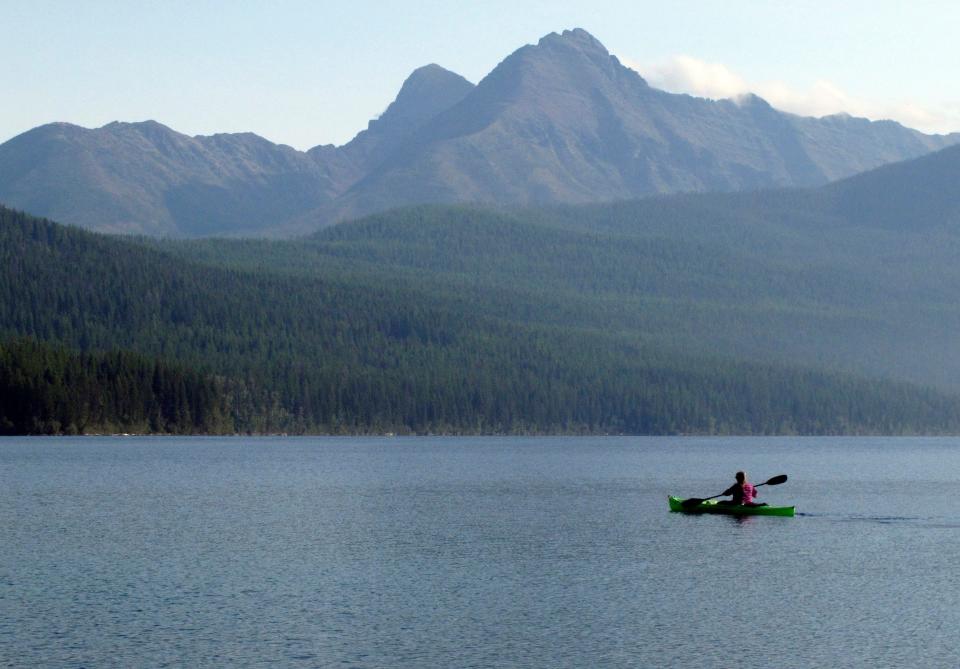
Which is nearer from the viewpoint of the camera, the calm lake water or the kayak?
the calm lake water

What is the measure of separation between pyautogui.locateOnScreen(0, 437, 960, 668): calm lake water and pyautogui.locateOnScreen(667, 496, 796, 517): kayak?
69cm

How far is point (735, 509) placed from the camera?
350 feet

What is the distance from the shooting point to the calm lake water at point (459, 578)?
57.7m

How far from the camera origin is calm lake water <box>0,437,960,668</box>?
57719mm

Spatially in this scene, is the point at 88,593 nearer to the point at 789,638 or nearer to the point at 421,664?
the point at 421,664

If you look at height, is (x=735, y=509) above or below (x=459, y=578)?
above

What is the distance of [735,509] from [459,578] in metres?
36.6

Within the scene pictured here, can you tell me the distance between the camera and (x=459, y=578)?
74.6 metres

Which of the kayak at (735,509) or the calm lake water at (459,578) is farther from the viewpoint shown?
the kayak at (735,509)

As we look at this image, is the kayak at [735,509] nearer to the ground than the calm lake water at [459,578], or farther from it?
farther from it

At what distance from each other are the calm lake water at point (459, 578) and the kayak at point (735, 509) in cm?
69

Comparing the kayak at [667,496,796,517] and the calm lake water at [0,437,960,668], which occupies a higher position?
the kayak at [667,496,796,517]

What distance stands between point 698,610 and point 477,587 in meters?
10.4

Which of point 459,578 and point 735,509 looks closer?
point 459,578
